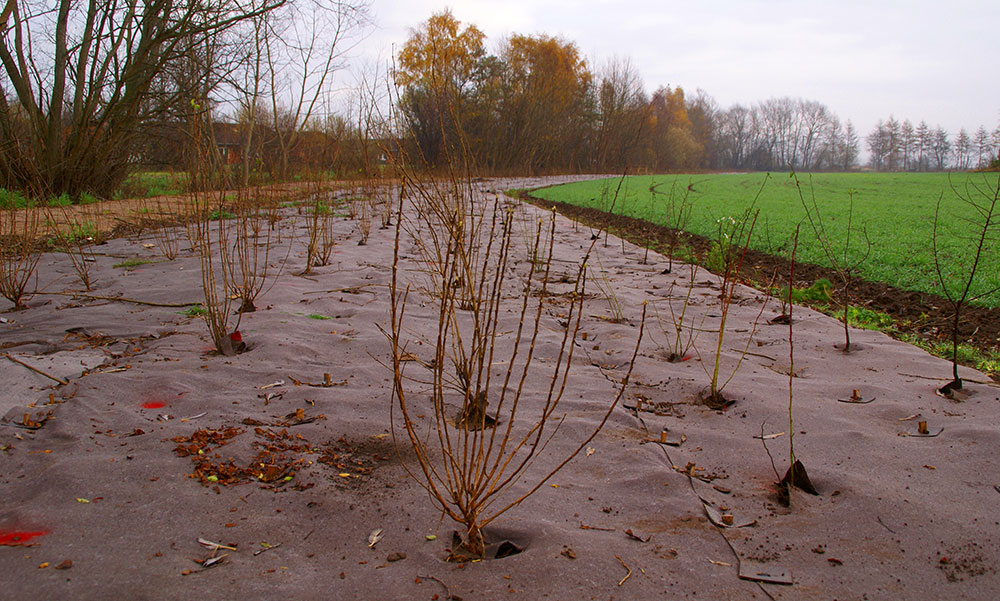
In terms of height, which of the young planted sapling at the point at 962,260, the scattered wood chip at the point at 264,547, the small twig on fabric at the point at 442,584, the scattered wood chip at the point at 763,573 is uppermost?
the young planted sapling at the point at 962,260

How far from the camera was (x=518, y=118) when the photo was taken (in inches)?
1145

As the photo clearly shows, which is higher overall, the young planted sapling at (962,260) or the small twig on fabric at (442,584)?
the young planted sapling at (962,260)

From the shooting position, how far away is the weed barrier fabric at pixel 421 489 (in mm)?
1558

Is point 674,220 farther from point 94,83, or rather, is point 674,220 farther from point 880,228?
point 94,83

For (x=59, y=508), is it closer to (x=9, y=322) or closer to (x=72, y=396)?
(x=72, y=396)

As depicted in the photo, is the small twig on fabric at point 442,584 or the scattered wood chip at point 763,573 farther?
the scattered wood chip at point 763,573

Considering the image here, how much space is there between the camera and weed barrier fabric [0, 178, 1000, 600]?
1.56 metres

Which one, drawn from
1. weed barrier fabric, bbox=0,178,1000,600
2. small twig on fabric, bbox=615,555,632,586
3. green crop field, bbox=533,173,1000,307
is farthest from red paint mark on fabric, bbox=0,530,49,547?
green crop field, bbox=533,173,1000,307

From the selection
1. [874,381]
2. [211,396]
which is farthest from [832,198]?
[211,396]

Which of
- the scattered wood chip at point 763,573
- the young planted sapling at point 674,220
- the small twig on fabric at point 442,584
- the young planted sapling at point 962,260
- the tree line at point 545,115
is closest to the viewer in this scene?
the small twig on fabric at point 442,584

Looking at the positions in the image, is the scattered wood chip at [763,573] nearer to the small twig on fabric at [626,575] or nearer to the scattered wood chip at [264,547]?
the small twig on fabric at [626,575]

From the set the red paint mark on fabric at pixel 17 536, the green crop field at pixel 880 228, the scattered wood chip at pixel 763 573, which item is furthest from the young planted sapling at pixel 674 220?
the red paint mark on fabric at pixel 17 536

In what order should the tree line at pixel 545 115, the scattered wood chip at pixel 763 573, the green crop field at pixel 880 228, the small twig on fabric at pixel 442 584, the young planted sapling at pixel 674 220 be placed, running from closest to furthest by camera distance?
the small twig on fabric at pixel 442 584 < the scattered wood chip at pixel 763 573 < the green crop field at pixel 880 228 < the young planted sapling at pixel 674 220 < the tree line at pixel 545 115

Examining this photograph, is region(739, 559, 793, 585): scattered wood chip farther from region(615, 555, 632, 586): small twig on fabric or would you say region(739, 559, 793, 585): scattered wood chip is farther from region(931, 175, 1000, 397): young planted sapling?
region(931, 175, 1000, 397): young planted sapling
